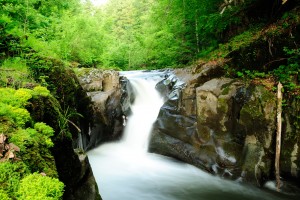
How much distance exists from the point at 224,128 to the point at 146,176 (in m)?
2.78

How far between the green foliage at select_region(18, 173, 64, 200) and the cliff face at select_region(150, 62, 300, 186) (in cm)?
613

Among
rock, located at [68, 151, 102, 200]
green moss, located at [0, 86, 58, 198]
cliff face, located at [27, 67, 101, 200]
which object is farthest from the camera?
rock, located at [68, 151, 102, 200]

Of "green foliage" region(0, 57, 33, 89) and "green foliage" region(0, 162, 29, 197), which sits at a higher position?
"green foliage" region(0, 57, 33, 89)

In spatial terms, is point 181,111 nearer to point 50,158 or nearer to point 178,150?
point 178,150

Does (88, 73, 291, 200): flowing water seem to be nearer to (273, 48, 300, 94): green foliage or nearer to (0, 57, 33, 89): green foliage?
(273, 48, 300, 94): green foliage

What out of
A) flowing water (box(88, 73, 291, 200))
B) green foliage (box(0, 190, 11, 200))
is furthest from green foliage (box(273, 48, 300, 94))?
green foliage (box(0, 190, 11, 200))

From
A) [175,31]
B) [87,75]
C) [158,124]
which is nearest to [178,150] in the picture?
[158,124]

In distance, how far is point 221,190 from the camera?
6621 mm

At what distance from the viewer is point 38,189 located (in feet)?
5.90

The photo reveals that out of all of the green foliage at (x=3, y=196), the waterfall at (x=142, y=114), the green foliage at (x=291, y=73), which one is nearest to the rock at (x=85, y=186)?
the green foliage at (x=3, y=196)

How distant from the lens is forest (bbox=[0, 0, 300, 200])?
2.33 m

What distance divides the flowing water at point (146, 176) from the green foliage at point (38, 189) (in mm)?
4559

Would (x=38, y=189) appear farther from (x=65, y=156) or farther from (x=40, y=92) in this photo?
(x=40, y=92)

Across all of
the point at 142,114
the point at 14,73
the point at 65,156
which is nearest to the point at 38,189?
the point at 65,156
